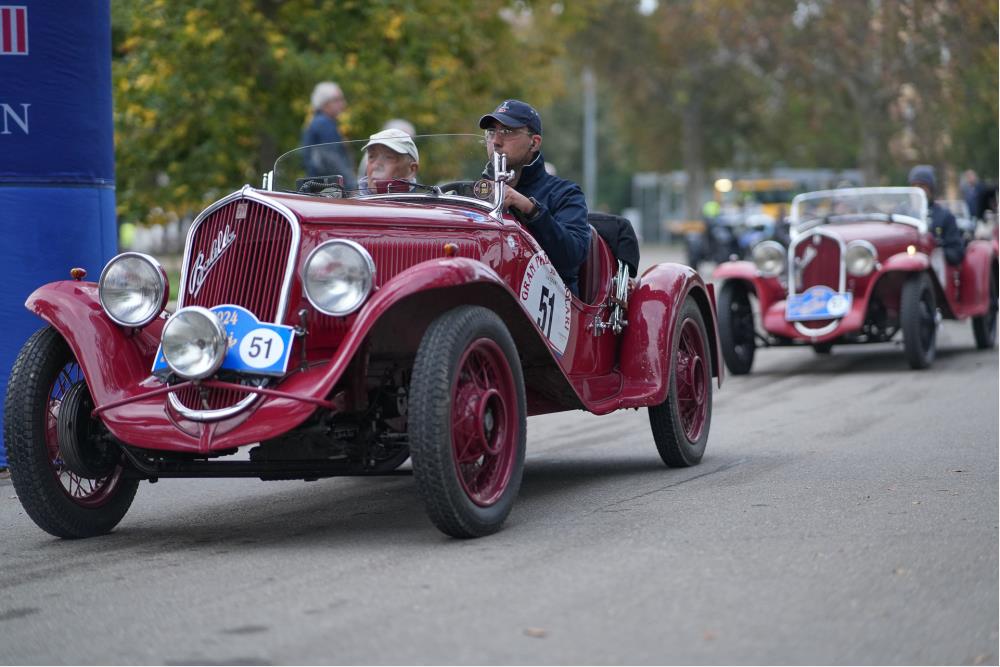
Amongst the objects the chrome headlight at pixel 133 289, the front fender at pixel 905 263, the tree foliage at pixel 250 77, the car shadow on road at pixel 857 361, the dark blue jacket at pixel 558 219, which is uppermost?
the tree foliage at pixel 250 77

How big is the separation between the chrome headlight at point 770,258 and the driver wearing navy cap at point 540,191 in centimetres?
671

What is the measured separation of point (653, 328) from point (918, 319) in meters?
6.25

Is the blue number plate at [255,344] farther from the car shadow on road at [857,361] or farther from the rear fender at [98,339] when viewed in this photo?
the car shadow on road at [857,361]

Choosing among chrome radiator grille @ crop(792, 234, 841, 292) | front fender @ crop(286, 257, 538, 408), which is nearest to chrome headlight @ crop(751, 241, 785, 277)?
chrome radiator grille @ crop(792, 234, 841, 292)

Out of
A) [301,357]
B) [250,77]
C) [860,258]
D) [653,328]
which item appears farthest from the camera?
[250,77]

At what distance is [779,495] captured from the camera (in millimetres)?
6613

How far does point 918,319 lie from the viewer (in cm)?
1309

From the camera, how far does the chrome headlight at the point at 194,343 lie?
536 centimetres

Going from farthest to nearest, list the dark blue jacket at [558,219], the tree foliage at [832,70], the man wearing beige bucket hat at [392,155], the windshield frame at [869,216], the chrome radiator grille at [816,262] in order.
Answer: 1. the tree foliage at [832,70]
2. the windshield frame at [869,216]
3. the chrome radiator grille at [816,262]
4. the man wearing beige bucket hat at [392,155]
5. the dark blue jacket at [558,219]

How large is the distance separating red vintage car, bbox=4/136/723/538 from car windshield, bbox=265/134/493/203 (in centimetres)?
2

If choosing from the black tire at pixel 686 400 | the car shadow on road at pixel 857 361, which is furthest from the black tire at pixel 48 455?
the car shadow on road at pixel 857 361

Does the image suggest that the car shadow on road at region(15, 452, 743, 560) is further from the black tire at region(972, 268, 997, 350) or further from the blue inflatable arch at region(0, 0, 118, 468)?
the black tire at region(972, 268, 997, 350)

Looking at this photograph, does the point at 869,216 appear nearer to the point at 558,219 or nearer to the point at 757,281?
the point at 757,281

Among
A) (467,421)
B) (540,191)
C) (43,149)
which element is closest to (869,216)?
(540,191)
